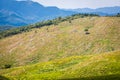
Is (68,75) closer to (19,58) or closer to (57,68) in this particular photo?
(57,68)

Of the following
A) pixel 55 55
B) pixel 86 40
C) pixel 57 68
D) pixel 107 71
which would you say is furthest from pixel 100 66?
pixel 86 40

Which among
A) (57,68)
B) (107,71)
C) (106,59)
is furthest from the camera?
(57,68)

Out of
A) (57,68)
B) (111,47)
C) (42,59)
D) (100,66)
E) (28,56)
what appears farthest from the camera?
(28,56)

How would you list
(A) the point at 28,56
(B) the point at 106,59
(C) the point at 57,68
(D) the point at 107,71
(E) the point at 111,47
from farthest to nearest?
1. (A) the point at 28,56
2. (E) the point at 111,47
3. (C) the point at 57,68
4. (B) the point at 106,59
5. (D) the point at 107,71

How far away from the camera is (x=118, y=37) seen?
182 metres

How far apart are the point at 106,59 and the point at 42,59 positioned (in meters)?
127

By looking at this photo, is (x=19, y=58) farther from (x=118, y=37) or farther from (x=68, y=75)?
(x=68, y=75)

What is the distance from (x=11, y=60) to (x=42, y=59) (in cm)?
2688

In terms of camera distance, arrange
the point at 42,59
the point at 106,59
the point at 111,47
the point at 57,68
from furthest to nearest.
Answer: the point at 42,59 → the point at 111,47 → the point at 57,68 → the point at 106,59

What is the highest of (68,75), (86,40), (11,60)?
(68,75)

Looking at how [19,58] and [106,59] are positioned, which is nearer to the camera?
[106,59]

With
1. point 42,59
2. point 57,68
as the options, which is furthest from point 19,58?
point 57,68

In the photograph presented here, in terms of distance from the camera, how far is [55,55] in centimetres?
18200

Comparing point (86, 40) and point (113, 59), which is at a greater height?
point (113, 59)
